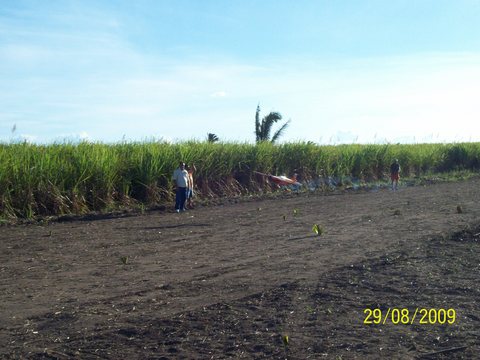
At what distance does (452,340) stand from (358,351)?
3.28ft

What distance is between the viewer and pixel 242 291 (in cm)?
801

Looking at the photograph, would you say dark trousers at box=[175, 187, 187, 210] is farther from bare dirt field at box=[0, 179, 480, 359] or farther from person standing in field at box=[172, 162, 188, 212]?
bare dirt field at box=[0, 179, 480, 359]

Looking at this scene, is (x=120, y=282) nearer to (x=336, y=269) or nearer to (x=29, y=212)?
(x=336, y=269)

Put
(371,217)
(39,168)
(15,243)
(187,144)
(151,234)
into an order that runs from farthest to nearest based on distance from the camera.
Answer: (187,144)
(39,168)
(371,217)
(151,234)
(15,243)

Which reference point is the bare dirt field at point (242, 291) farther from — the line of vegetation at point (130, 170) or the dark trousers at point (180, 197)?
the dark trousers at point (180, 197)

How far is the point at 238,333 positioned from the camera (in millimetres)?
6406

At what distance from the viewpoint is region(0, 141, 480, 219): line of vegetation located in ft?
55.6

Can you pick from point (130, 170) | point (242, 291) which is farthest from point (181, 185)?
point (242, 291)

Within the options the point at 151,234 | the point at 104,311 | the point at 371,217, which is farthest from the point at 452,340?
the point at 371,217
